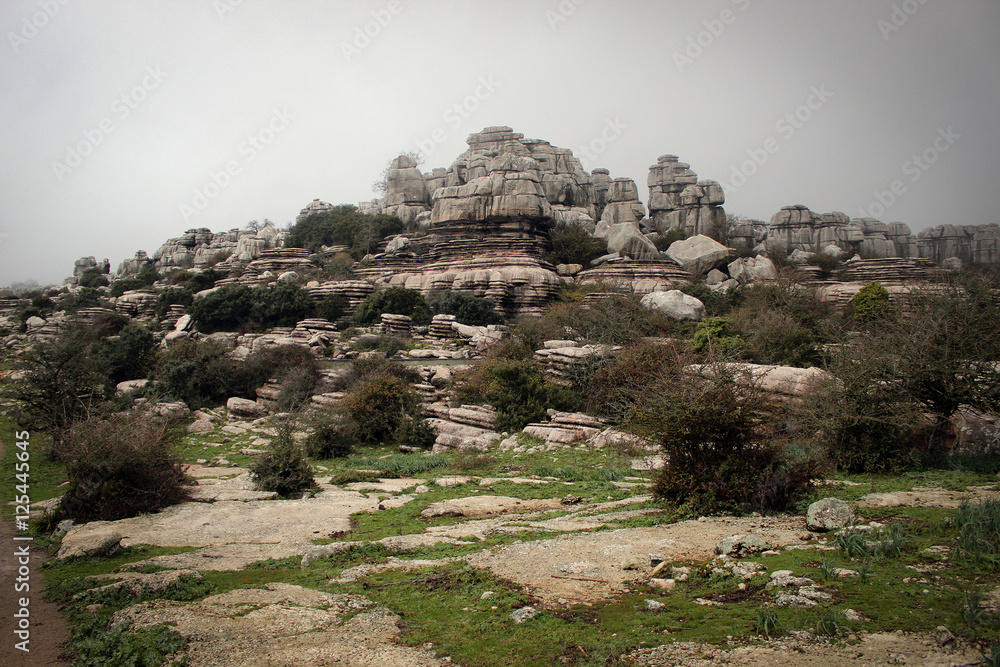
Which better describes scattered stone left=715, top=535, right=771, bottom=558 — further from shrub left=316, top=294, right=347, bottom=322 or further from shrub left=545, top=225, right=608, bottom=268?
shrub left=545, top=225, right=608, bottom=268

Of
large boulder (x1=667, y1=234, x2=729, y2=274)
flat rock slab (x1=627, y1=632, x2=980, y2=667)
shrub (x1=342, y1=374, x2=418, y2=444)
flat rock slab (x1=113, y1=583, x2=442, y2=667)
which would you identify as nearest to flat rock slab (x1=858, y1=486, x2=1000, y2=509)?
flat rock slab (x1=627, y1=632, x2=980, y2=667)

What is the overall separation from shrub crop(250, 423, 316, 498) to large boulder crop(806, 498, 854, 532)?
Result: 7.01 metres

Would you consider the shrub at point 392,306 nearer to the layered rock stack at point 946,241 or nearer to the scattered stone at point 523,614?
the scattered stone at point 523,614

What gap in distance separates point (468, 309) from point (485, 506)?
81.8 ft

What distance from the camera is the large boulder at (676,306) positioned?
28.3m

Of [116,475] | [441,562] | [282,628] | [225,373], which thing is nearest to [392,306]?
[225,373]

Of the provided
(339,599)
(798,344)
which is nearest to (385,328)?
(798,344)

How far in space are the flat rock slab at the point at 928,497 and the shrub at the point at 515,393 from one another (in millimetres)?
8847

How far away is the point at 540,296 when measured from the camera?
3528cm

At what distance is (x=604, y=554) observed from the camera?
5.29 m

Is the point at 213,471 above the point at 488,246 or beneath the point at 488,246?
beneath

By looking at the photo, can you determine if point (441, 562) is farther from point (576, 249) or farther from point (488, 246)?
A: point (576, 249)

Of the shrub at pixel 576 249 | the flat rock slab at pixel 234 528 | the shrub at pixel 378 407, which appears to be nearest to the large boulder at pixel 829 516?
the flat rock slab at pixel 234 528

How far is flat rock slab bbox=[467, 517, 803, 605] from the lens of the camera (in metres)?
4.67
